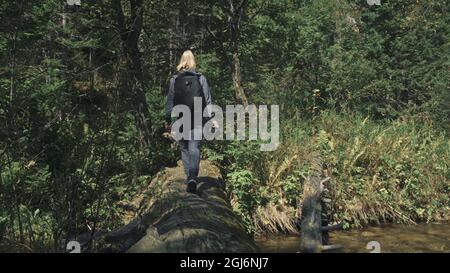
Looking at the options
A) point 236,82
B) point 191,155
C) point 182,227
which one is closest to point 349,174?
point 236,82

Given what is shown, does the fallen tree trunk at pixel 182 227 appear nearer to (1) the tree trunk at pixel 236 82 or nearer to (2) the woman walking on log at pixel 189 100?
(2) the woman walking on log at pixel 189 100

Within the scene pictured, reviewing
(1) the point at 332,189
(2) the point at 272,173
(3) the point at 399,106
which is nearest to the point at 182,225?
(2) the point at 272,173

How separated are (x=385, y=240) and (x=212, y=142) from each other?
3.63 metres

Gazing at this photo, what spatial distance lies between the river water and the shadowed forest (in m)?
0.33

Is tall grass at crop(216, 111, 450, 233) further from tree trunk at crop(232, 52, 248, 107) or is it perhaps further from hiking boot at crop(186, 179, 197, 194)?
hiking boot at crop(186, 179, 197, 194)

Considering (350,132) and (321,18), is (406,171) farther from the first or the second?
(321,18)

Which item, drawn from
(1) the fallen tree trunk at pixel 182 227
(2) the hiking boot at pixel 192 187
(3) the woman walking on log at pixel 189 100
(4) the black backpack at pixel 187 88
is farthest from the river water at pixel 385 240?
(4) the black backpack at pixel 187 88

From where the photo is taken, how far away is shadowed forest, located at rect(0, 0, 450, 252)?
5223 millimetres

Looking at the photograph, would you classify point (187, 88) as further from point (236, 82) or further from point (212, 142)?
point (236, 82)

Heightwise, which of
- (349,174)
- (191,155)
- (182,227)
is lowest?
(349,174)

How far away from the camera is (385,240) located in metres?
8.62

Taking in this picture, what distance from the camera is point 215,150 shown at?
31.7 ft

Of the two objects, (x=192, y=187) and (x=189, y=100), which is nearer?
(x=192, y=187)

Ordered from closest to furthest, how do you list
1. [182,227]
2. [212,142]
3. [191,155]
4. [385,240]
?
[182,227] → [191,155] → [385,240] → [212,142]
